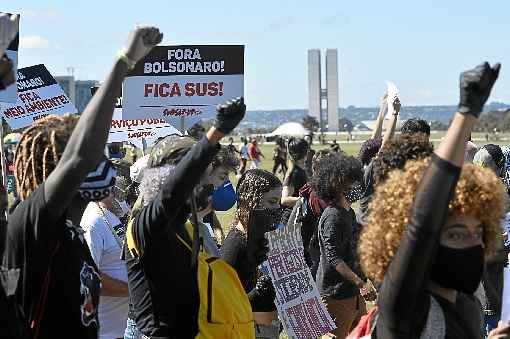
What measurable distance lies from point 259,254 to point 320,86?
18861 centimetres

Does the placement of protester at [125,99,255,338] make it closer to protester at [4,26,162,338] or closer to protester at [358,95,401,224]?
protester at [4,26,162,338]

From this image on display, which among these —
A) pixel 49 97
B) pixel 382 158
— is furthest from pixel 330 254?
pixel 49 97

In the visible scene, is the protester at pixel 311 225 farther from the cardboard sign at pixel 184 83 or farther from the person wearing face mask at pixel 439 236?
the person wearing face mask at pixel 439 236

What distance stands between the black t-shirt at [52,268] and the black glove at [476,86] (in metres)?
1.38

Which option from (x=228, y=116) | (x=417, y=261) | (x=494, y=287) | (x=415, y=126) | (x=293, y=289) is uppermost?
(x=228, y=116)

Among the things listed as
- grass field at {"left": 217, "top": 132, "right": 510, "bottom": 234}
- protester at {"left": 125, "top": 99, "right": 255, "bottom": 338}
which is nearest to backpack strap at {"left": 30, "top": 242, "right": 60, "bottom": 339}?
protester at {"left": 125, "top": 99, "right": 255, "bottom": 338}

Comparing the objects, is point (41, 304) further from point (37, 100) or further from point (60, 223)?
point (37, 100)

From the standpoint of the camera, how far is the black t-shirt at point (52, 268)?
311 centimetres

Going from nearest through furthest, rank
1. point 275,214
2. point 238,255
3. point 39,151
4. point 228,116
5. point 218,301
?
point 39,151, point 228,116, point 218,301, point 238,255, point 275,214

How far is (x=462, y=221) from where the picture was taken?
2.91m

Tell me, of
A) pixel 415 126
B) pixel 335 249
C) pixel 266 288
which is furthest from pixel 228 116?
pixel 415 126

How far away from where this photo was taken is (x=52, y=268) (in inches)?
126

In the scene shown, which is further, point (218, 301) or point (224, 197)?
point (224, 197)

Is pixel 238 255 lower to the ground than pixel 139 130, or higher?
lower
